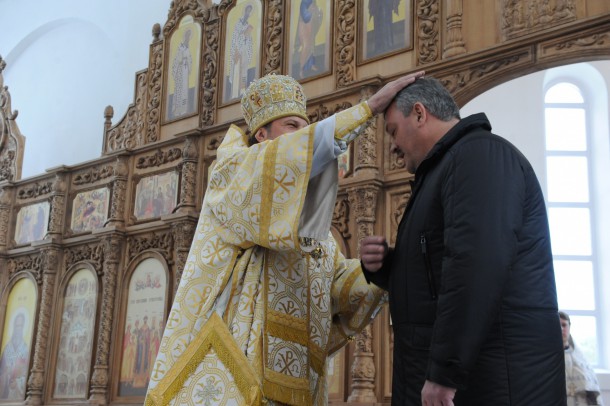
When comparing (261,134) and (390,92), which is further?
(261,134)

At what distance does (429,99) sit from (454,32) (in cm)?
452

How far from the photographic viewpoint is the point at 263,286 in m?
3.43

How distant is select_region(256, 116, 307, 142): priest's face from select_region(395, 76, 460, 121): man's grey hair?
3.39ft

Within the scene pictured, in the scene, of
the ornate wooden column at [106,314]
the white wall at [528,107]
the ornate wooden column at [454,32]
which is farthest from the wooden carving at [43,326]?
the white wall at [528,107]

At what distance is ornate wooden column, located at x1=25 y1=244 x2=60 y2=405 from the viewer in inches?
386

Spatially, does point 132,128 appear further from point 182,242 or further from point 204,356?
point 204,356

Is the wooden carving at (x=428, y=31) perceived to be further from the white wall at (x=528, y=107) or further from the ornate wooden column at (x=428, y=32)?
the white wall at (x=528, y=107)

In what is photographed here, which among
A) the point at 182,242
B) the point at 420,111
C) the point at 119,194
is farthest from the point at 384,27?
the point at 420,111

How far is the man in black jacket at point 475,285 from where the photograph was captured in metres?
2.24

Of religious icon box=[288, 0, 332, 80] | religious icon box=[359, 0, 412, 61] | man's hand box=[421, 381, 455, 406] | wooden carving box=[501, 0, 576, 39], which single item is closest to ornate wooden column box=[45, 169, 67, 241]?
religious icon box=[288, 0, 332, 80]

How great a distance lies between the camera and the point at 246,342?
3348 mm

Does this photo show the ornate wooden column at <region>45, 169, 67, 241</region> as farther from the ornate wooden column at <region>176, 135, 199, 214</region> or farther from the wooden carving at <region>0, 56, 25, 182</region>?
the ornate wooden column at <region>176, 135, 199, 214</region>

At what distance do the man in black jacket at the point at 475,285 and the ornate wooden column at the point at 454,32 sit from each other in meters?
4.48

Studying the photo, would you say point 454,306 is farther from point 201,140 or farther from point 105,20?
point 105,20
